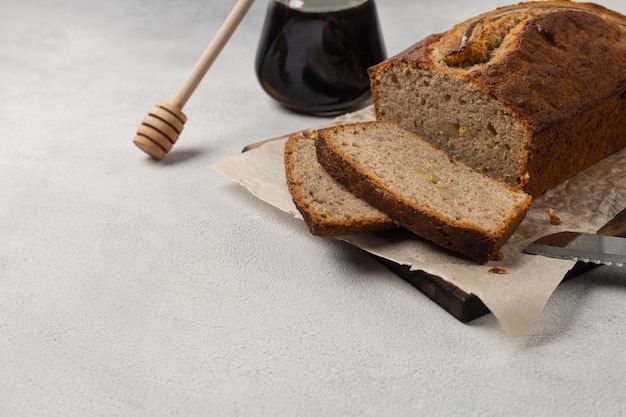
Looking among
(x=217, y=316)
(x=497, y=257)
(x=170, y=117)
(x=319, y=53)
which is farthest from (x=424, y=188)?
(x=170, y=117)

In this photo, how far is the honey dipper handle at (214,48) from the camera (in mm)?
4008

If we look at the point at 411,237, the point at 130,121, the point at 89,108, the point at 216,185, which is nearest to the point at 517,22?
the point at 411,237

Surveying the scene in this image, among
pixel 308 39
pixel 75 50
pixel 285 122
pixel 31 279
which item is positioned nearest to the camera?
pixel 31 279

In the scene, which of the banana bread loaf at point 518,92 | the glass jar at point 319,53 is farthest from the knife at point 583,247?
the glass jar at point 319,53

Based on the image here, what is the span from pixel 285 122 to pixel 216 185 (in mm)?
775

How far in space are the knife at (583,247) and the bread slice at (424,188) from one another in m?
0.13

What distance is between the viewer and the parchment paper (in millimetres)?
2717

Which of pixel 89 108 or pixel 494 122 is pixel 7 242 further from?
pixel 494 122

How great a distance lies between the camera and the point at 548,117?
3199 millimetres

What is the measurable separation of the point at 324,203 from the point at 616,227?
3.58ft

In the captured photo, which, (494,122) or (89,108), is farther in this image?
(89,108)

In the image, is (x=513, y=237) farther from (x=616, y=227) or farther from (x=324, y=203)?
(x=324, y=203)

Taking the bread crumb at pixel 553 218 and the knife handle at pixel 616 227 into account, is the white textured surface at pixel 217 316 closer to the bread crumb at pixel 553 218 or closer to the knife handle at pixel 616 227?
the knife handle at pixel 616 227

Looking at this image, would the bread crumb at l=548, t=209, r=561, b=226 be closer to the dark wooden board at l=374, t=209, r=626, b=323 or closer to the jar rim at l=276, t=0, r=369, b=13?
the dark wooden board at l=374, t=209, r=626, b=323
